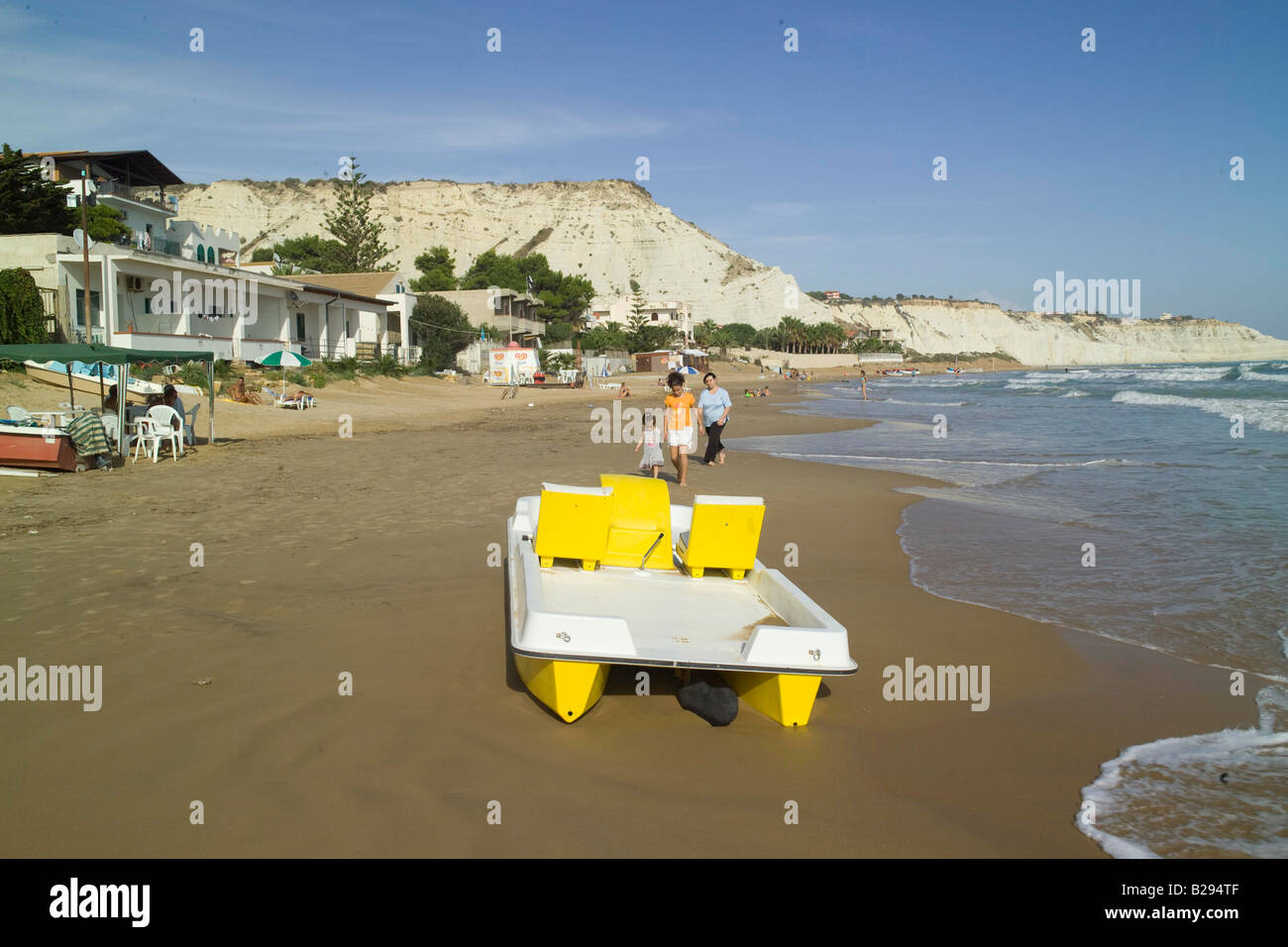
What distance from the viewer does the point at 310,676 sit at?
4.91 meters

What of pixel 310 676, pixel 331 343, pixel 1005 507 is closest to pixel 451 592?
pixel 310 676

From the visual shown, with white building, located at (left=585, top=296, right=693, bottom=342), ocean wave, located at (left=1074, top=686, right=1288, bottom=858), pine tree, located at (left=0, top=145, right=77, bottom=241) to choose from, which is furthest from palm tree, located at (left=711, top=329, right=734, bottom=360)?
ocean wave, located at (left=1074, top=686, right=1288, bottom=858)

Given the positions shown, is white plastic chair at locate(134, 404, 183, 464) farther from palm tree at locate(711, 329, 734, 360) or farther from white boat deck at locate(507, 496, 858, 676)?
palm tree at locate(711, 329, 734, 360)

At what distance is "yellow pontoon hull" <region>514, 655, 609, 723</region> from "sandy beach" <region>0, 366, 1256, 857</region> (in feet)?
0.32

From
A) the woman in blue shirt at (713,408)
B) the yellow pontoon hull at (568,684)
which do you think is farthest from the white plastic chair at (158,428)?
the yellow pontoon hull at (568,684)

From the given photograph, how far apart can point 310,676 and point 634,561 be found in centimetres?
253

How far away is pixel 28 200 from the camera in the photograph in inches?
1136

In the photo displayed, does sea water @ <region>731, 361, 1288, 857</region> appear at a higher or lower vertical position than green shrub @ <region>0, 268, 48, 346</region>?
lower

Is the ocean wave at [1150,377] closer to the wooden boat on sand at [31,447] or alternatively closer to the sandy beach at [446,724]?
the wooden boat on sand at [31,447]

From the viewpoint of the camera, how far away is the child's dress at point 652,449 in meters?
11.6

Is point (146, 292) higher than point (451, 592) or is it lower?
higher

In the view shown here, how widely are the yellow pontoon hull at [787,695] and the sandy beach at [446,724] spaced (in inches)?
2.9

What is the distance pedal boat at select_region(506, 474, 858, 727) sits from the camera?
14.1 ft
